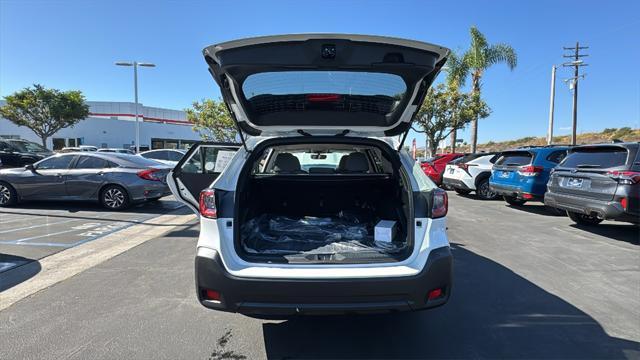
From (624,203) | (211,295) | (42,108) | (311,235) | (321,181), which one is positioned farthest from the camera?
(42,108)

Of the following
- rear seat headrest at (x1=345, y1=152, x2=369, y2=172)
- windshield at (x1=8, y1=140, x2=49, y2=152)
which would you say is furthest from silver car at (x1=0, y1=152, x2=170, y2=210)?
windshield at (x1=8, y1=140, x2=49, y2=152)

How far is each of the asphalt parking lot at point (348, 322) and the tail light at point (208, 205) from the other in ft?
3.49

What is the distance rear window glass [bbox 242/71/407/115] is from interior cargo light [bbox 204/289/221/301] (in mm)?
1585

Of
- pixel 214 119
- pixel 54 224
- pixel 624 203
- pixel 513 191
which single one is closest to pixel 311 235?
pixel 624 203

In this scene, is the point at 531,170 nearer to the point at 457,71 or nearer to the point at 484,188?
the point at 484,188

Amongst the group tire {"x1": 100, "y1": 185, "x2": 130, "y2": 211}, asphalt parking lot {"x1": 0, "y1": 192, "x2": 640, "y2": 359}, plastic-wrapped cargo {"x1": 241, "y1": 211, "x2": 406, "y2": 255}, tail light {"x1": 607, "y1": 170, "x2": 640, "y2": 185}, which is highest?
tail light {"x1": 607, "y1": 170, "x2": 640, "y2": 185}

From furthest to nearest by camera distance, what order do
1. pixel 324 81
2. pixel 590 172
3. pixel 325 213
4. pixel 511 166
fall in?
1. pixel 511 166
2. pixel 590 172
3. pixel 325 213
4. pixel 324 81

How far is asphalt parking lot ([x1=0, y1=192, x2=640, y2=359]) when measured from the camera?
2902mm

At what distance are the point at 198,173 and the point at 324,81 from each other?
2.50m

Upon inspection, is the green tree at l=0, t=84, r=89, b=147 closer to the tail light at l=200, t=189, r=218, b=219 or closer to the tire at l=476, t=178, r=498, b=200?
the tire at l=476, t=178, r=498, b=200

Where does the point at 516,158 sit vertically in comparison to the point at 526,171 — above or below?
above

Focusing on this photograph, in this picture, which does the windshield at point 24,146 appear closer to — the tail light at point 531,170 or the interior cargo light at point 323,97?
the interior cargo light at point 323,97

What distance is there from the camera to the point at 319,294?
2451mm

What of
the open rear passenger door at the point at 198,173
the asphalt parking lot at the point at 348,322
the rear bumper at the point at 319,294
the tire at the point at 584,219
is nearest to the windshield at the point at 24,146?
the asphalt parking lot at the point at 348,322
